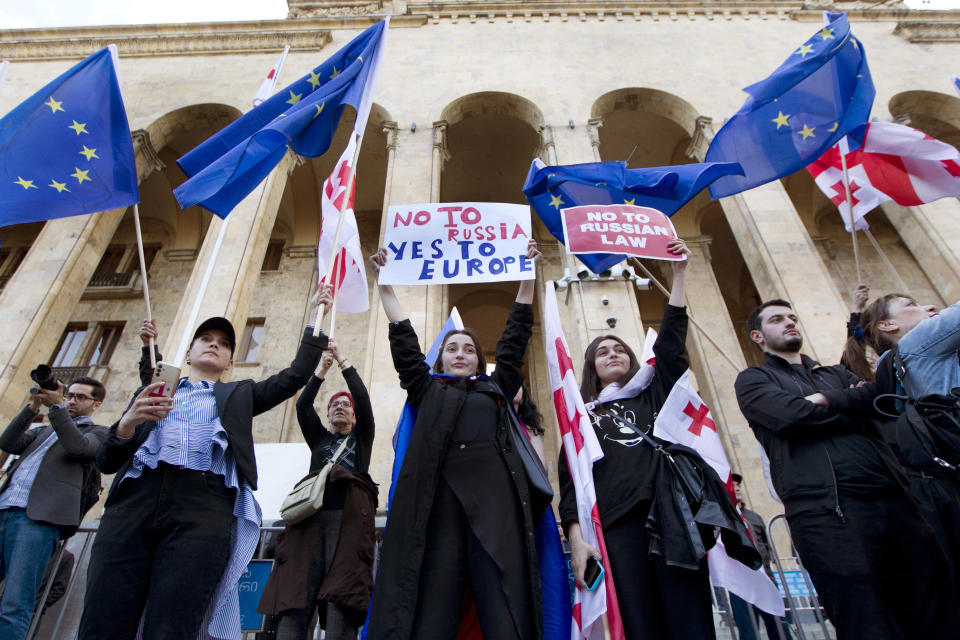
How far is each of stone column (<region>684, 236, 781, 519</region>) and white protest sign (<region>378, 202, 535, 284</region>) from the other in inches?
249

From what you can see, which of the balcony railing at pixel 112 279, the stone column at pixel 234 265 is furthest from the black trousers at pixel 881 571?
the balcony railing at pixel 112 279

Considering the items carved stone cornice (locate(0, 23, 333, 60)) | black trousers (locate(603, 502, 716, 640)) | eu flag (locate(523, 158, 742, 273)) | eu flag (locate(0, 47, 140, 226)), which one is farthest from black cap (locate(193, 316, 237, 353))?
carved stone cornice (locate(0, 23, 333, 60))

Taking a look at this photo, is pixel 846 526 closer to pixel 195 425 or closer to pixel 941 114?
→ pixel 195 425

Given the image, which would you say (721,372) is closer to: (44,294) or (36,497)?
(36,497)

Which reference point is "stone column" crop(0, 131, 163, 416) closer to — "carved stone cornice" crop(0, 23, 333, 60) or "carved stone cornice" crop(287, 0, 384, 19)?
"carved stone cornice" crop(0, 23, 333, 60)

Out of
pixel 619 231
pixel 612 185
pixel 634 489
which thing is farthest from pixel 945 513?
pixel 612 185

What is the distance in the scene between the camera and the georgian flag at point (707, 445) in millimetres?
3084

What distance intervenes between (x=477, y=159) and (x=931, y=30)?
1207cm

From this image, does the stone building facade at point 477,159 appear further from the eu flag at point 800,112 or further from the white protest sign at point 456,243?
the white protest sign at point 456,243

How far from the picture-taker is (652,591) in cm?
281

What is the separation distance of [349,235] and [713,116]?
33.4ft

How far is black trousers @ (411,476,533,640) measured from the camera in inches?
95.5

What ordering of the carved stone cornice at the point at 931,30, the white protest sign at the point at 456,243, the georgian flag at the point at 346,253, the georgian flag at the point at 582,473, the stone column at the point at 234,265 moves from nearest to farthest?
the georgian flag at the point at 582,473, the white protest sign at the point at 456,243, the georgian flag at the point at 346,253, the stone column at the point at 234,265, the carved stone cornice at the point at 931,30

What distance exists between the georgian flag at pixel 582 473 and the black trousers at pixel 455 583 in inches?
17.7
